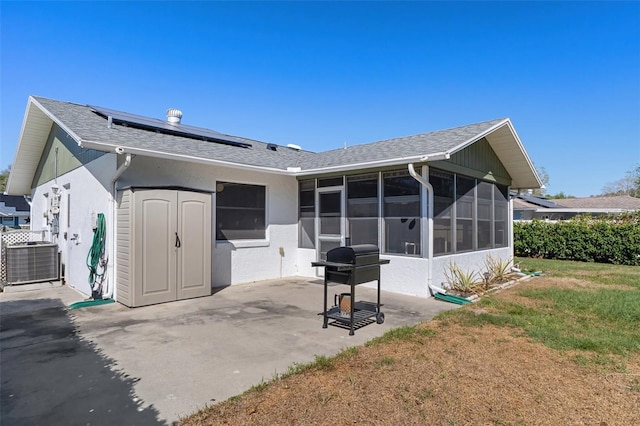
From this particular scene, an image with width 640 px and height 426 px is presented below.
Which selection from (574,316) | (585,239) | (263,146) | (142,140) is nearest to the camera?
(574,316)

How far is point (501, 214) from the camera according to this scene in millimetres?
9992

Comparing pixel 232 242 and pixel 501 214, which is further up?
pixel 501 214

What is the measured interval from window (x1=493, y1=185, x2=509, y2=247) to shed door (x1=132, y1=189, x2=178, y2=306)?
8.39 meters

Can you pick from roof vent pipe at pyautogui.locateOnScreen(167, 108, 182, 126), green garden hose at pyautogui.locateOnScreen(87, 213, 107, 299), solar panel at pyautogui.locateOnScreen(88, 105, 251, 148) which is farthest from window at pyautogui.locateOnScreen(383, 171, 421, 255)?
roof vent pipe at pyautogui.locateOnScreen(167, 108, 182, 126)

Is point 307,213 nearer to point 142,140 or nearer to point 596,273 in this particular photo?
point 142,140

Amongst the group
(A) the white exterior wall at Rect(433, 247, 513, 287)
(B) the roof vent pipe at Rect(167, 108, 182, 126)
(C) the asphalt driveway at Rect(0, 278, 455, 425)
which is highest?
(B) the roof vent pipe at Rect(167, 108, 182, 126)

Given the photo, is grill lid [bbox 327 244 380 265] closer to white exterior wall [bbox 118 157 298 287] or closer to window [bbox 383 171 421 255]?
window [bbox 383 171 421 255]

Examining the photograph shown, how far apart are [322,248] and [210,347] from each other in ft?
15.9

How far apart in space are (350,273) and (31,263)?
7.69 meters

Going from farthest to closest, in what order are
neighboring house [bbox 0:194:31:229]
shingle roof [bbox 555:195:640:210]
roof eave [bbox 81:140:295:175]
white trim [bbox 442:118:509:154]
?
shingle roof [bbox 555:195:640:210] < neighboring house [bbox 0:194:31:229] < white trim [bbox 442:118:509:154] < roof eave [bbox 81:140:295:175]

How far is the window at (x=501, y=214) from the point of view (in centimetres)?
967

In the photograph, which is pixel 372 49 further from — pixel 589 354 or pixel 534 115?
pixel 589 354

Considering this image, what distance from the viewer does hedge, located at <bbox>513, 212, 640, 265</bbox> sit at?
12156 mm

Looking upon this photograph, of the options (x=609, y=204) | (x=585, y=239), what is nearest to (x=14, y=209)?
(x=585, y=239)
